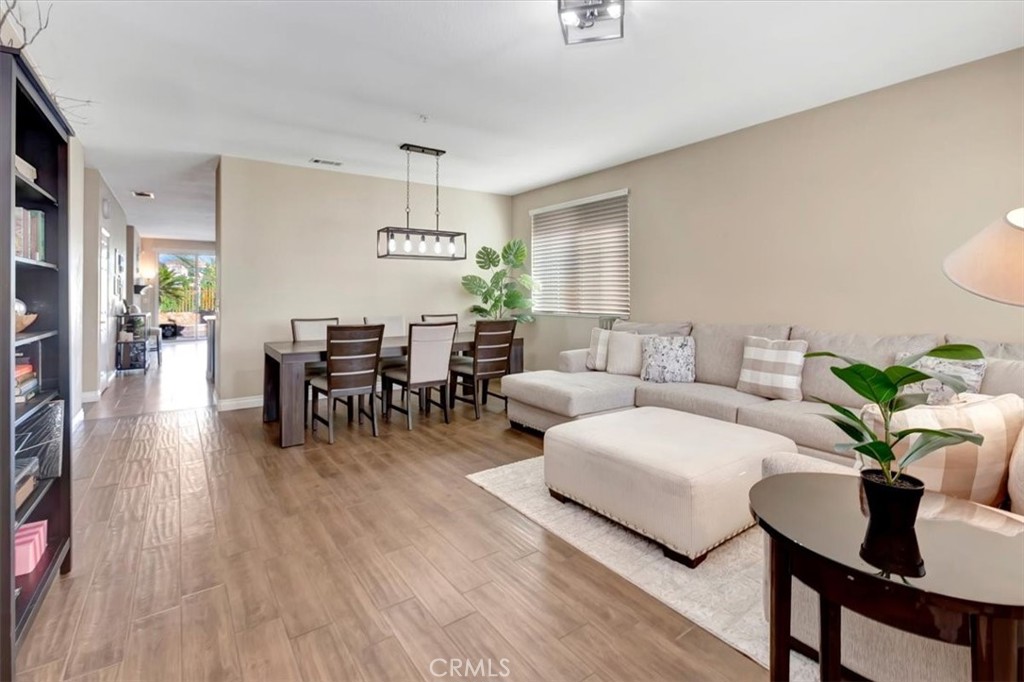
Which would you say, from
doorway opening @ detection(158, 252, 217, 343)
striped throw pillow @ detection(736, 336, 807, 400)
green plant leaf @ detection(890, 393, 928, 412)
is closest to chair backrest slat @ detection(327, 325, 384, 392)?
striped throw pillow @ detection(736, 336, 807, 400)

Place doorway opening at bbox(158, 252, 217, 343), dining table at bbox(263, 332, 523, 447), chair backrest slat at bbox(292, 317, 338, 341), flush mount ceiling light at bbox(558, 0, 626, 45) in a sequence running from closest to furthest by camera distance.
Result: flush mount ceiling light at bbox(558, 0, 626, 45)
dining table at bbox(263, 332, 523, 447)
chair backrest slat at bbox(292, 317, 338, 341)
doorway opening at bbox(158, 252, 217, 343)

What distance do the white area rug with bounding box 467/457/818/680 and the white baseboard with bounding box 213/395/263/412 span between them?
140 inches

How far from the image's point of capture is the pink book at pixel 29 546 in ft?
5.73

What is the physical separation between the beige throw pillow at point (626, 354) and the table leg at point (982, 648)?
353 cm

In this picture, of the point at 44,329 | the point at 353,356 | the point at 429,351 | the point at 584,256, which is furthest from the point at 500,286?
the point at 44,329

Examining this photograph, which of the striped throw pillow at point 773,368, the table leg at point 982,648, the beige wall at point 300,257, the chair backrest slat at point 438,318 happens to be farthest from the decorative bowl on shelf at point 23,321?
the chair backrest slat at point 438,318

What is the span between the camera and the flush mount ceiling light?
7.32 ft

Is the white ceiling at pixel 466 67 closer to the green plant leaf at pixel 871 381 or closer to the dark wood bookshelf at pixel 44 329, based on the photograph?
the dark wood bookshelf at pixel 44 329

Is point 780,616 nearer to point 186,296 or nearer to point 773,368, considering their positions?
point 773,368

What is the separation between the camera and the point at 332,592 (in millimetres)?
1931

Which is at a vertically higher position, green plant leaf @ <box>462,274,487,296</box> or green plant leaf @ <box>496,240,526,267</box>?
green plant leaf @ <box>496,240,526,267</box>

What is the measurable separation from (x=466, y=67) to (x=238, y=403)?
410 cm

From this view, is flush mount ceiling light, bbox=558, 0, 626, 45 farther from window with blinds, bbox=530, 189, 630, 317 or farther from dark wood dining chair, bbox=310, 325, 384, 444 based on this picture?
window with blinds, bbox=530, 189, 630, 317

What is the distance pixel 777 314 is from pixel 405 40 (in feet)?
A: 10.9
